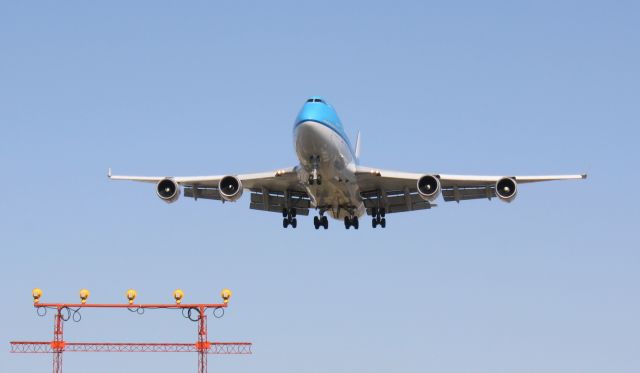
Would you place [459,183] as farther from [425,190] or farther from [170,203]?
[170,203]

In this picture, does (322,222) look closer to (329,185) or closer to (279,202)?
(279,202)

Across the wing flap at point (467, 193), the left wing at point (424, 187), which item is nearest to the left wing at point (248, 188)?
the left wing at point (424, 187)

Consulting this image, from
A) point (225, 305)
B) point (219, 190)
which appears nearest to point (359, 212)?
point (219, 190)

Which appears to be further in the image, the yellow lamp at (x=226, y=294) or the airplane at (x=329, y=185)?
the yellow lamp at (x=226, y=294)

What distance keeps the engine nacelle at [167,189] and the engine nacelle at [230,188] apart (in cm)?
223

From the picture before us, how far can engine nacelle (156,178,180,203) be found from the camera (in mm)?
71812

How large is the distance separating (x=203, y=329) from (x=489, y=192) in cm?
2104

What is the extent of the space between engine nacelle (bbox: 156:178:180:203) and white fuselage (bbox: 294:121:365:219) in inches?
248

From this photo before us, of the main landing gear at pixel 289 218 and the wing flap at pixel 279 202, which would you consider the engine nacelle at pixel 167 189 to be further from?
the main landing gear at pixel 289 218

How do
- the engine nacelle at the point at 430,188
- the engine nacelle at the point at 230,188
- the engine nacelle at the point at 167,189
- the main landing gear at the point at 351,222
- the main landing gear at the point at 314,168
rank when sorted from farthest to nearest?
the main landing gear at the point at 351,222 < the engine nacelle at the point at 167,189 < the engine nacelle at the point at 230,188 < the engine nacelle at the point at 430,188 < the main landing gear at the point at 314,168

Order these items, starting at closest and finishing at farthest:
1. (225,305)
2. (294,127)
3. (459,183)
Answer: (294,127), (459,183), (225,305)

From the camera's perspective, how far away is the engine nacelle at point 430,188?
7069cm

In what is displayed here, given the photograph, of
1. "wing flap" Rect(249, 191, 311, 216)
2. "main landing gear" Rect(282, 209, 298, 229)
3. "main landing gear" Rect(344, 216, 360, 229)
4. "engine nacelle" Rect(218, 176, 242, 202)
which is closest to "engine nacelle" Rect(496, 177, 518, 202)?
"main landing gear" Rect(344, 216, 360, 229)

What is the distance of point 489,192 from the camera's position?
74250 mm
